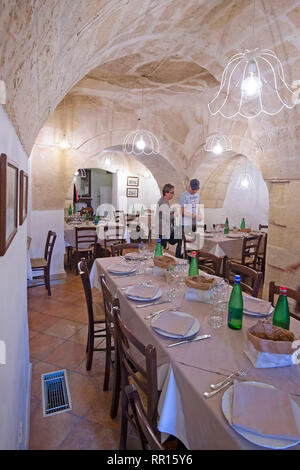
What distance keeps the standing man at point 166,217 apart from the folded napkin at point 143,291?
2.39m

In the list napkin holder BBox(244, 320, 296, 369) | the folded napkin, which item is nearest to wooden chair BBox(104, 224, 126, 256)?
the folded napkin

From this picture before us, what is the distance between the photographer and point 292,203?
3225 millimetres

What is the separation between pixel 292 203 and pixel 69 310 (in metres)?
3.02

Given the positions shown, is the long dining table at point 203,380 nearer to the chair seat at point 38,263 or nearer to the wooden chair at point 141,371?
the wooden chair at point 141,371

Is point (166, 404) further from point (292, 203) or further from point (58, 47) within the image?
point (292, 203)

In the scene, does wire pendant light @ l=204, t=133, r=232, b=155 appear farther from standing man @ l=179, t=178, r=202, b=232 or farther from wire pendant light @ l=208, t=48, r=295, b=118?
wire pendant light @ l=208, t=48, r=295, b=118

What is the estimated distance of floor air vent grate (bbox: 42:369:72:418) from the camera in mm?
2031

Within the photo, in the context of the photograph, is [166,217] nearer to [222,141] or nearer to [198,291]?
[222,141]

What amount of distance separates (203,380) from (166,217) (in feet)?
11.3

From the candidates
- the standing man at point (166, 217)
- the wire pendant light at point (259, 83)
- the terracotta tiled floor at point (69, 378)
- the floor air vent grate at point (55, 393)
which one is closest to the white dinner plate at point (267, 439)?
the terracotta tiled floor at point (69, 378)

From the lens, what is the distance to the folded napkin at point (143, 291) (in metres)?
2.00

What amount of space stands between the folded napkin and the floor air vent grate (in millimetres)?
940

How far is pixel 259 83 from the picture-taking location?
2506 mm
